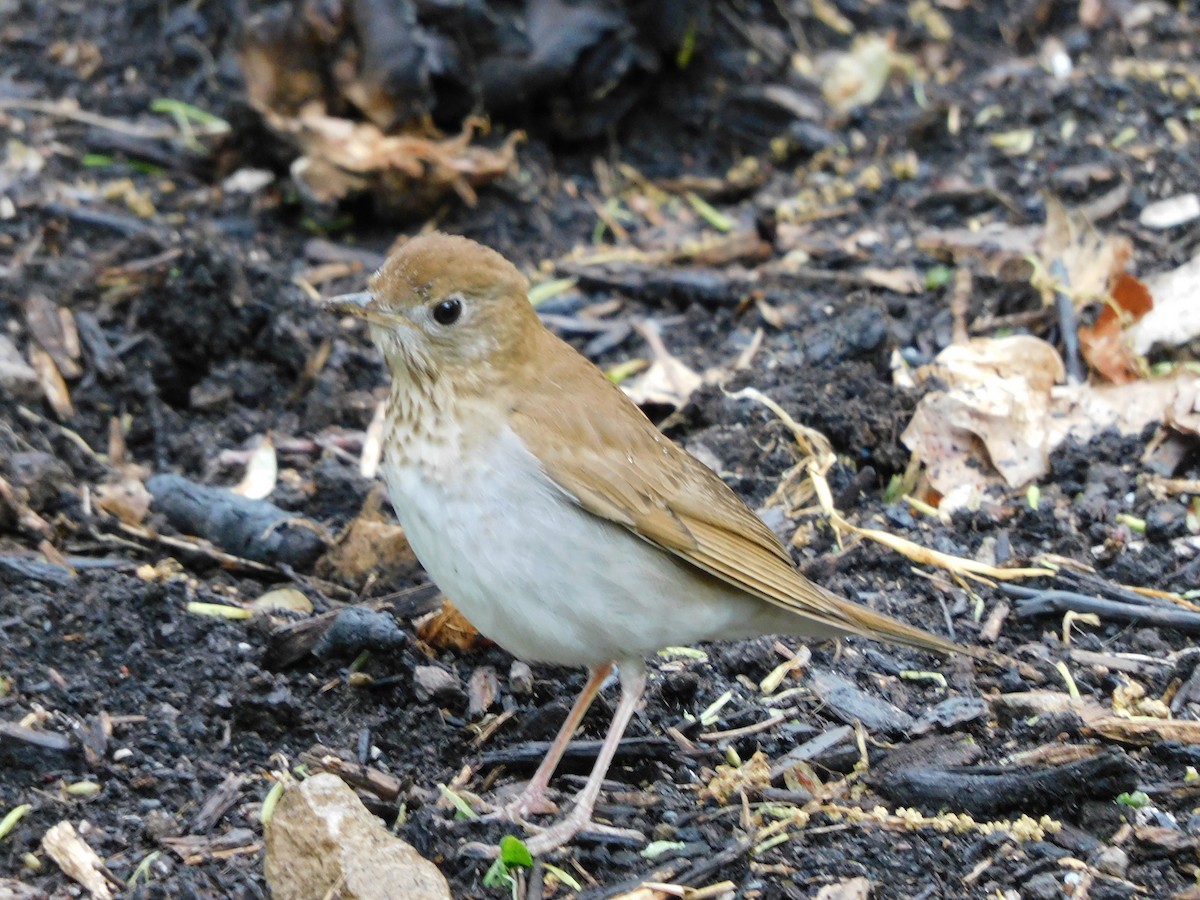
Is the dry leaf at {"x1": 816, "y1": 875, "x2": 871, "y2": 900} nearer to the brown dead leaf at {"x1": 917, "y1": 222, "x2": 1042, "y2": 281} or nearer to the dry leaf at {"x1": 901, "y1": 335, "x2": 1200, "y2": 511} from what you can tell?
the dry leaf at {"x1": 901, "y1": 335, "x2": 1200, "y2": 511}

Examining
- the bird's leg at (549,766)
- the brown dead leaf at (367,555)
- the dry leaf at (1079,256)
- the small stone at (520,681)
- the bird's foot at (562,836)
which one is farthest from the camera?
the dry leaf at (1079,256)

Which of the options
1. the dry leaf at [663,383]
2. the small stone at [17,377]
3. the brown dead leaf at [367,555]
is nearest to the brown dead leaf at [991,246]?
the dry leaf at [663,383]

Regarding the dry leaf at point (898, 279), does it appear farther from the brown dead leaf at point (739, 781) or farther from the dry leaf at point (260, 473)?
the brown dead leaf at point (739, 781)

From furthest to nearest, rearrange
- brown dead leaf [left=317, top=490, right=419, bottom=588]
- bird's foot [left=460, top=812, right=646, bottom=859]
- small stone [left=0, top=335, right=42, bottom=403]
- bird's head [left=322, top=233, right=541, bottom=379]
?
small stone [left=0, top=335, right=42, bottom=403] < brown dead leaf [left=317, top=490, right=419, bottom=588] < bird's head [left=322, top=233, right=541, bottom=379] < bird's foot [left=460, top=812, right=646, bottom=859]

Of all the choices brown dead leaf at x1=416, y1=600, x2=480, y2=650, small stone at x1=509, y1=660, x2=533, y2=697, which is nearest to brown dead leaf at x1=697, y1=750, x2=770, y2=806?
small stone at x1=509, y1=660, x2=533, y2=697

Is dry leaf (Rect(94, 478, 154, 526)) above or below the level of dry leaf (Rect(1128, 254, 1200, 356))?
below

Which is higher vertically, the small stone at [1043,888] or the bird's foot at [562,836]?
the small stone at [1043,888]

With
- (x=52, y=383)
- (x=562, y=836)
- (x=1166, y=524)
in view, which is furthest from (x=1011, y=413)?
(x=52, y=383)

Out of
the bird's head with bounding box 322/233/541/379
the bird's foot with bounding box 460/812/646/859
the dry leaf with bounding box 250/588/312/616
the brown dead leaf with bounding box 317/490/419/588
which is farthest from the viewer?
the brown dead leaf with bounding box 317/490/419/588

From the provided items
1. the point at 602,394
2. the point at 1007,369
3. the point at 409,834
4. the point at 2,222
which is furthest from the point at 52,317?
the point at 1007,369
